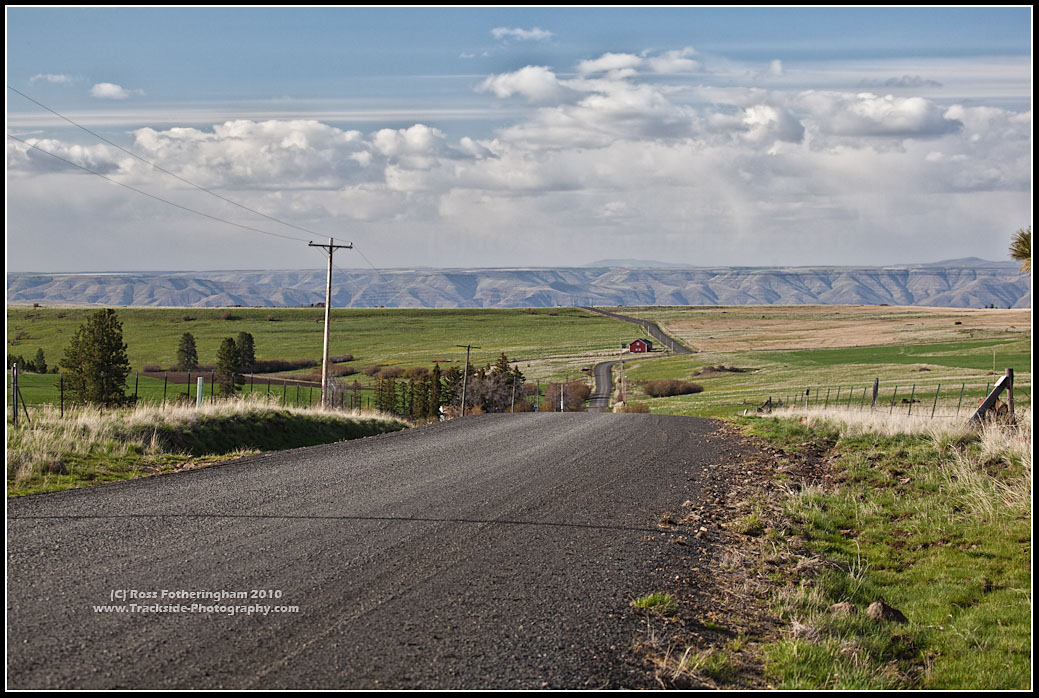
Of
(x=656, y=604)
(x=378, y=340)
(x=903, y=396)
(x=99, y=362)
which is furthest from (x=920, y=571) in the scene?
(x=378, y=340)

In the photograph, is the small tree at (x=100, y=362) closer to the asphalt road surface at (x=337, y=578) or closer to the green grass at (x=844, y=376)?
the green grass at (x=844, y=376)

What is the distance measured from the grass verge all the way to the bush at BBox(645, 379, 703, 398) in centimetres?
5836

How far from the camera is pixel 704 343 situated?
13812 cm

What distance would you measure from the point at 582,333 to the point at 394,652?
16790cm

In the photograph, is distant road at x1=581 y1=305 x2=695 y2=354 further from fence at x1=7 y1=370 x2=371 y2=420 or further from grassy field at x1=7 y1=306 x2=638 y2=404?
fence at x1=7 y1=370 x2=371 y2=420

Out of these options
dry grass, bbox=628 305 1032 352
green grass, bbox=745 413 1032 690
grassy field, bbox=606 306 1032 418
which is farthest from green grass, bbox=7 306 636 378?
green grass, bbox=745 413 1032 690

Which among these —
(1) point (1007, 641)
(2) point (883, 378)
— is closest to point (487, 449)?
(1) point (1007, 641)

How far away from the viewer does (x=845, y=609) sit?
7246mm

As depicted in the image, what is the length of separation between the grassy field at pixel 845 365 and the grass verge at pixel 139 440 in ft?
75.8

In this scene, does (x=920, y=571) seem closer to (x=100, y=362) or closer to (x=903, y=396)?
(x=903, y=396)

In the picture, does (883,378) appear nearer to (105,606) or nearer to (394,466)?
(394,466)

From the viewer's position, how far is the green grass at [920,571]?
6.27 meters

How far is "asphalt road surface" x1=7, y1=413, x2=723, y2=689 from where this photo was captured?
525cm

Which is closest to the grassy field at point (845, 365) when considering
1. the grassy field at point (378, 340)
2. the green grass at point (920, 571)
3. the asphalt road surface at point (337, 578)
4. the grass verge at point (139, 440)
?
the grassy field at point (378, 340)
